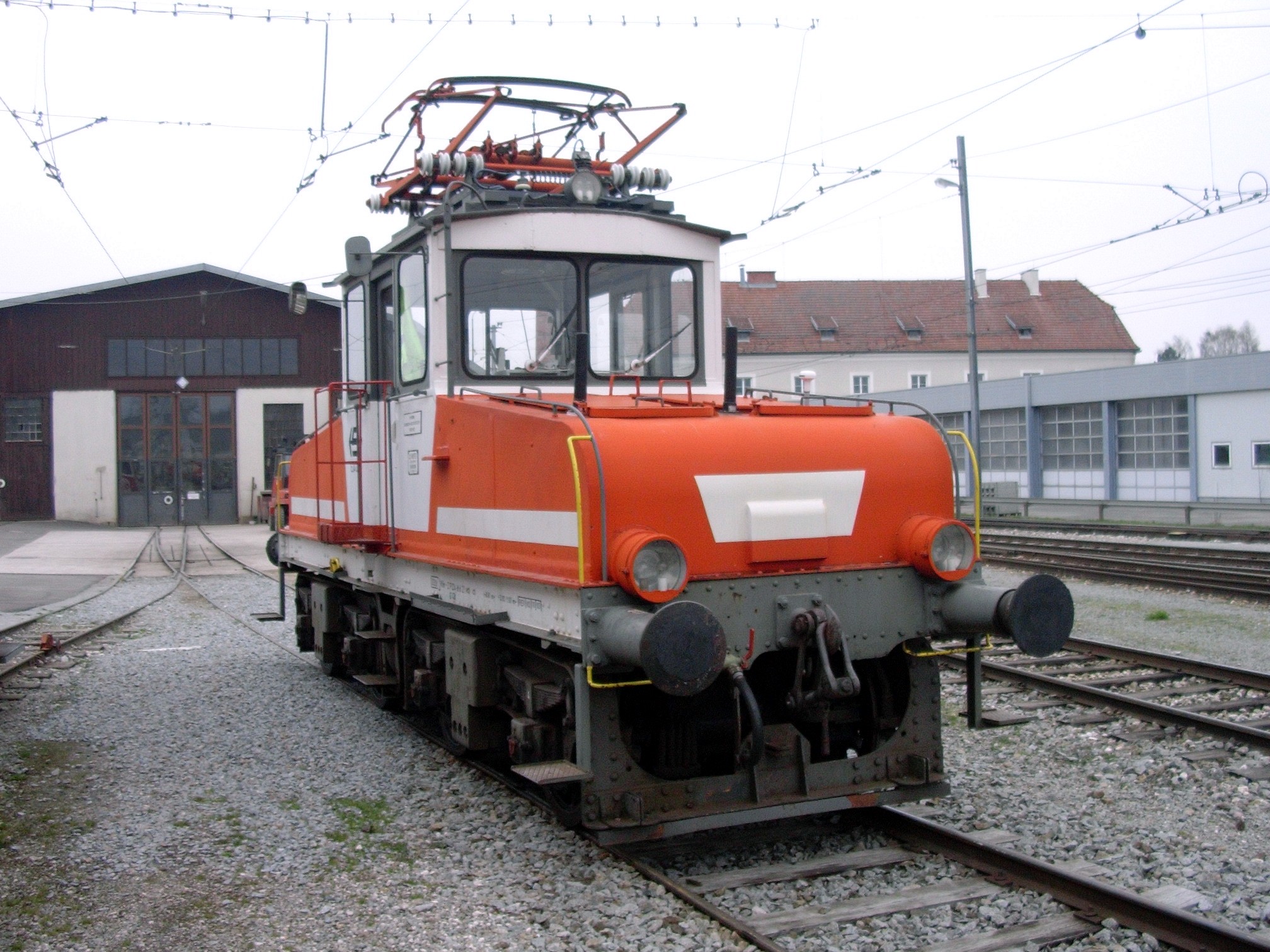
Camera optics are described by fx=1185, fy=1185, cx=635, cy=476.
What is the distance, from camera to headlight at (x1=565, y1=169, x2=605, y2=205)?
6766 millimetres

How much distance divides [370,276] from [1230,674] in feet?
22.7

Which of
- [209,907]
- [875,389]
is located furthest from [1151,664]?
[875,389]

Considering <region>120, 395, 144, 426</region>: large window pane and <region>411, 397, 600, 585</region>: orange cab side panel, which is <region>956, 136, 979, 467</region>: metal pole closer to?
<region>411, 397, 600, 585</region>: orange cab side panel

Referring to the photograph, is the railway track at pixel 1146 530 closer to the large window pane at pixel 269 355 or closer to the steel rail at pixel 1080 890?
the steel rail at pixel 1080 890

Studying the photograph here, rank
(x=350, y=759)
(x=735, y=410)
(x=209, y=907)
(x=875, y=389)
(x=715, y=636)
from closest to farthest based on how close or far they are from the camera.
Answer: (x=715, y=636), (x=209, y=907), (x=735, y=410), (x=350, y=759), (x=875, y=389)

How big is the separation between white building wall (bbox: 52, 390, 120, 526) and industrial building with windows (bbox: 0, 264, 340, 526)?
0.13 ft

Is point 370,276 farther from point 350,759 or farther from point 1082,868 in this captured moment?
point 1082,868

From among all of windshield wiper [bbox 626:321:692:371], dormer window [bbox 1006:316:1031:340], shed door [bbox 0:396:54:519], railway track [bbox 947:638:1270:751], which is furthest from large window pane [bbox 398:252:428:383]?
dormer window [bbox 1006:316:1031:340]

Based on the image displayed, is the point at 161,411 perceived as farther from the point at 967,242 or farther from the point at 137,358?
the point at 967,242

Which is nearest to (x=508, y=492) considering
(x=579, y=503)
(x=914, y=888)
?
(x=579, y=503)

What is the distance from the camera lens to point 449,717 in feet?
24.3

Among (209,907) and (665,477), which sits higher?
(665,477)

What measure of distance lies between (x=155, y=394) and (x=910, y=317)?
107ft

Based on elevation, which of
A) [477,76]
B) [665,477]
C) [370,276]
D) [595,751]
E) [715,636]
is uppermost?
[477,76]
